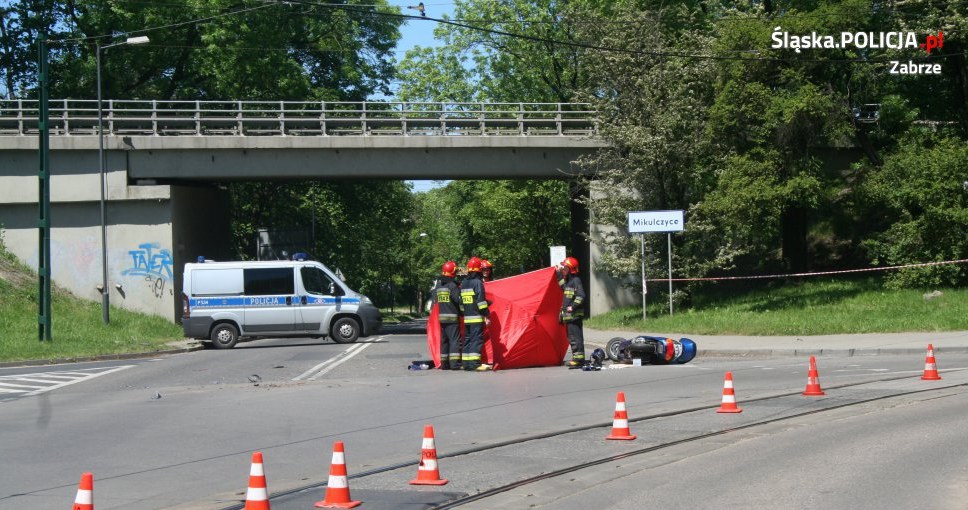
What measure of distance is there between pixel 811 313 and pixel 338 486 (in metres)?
23.2

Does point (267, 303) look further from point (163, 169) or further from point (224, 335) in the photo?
point (163, 169)

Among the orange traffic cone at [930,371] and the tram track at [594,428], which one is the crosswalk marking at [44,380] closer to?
the tram track at [594,428]

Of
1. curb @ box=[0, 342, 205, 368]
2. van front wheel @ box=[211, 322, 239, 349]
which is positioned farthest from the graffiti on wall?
van front wheel @ box=[211, 322, 239, 349]

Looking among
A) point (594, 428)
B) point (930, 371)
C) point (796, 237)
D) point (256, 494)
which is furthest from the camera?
point (796, 237)

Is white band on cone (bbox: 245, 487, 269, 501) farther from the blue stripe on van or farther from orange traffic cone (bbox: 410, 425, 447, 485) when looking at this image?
the blue stripe on van

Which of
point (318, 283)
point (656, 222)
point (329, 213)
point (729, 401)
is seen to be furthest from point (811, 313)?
point (329, 213)

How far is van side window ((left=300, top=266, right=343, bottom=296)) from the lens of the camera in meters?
30.4

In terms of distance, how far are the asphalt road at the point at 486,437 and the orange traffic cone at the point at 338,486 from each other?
394 mm

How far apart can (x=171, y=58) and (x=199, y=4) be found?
5.22 metres

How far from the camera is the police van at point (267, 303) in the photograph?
30.2 meters

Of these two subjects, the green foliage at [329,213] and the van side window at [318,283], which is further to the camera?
the green foliage at [329,213]

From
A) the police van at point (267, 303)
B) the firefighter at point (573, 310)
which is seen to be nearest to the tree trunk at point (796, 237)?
the police van at point (267, 303)

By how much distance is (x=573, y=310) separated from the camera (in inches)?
754

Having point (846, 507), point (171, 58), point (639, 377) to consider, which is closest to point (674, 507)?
point (846, 507)
